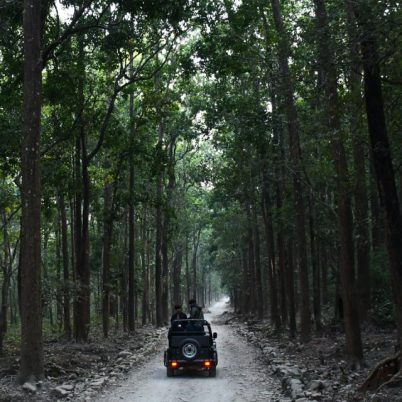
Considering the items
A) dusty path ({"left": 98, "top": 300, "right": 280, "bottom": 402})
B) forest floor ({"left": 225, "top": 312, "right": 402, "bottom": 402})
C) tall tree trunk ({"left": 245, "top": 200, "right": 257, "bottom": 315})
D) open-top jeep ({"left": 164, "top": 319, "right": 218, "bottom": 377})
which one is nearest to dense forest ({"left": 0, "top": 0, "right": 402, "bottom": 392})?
forest floor ({"left": 225, "top": 312, "right": 402, "bottom": 402})

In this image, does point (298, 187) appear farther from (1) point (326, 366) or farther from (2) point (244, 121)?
(1) point (326, 366)

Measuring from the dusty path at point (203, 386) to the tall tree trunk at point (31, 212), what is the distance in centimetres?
200

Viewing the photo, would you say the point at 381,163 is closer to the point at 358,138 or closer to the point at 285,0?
the point at 358,138

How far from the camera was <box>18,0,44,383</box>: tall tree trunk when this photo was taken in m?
11.0

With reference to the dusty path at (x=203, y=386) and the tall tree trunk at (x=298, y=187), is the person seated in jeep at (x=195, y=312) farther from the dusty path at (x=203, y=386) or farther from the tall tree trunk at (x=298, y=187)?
the tall tree trunk at (x=298, y=187)

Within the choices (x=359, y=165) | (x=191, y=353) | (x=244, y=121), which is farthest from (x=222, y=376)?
(x=244, y=121)

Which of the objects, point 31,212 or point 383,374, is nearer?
point 383,374

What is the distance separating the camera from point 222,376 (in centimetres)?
1295

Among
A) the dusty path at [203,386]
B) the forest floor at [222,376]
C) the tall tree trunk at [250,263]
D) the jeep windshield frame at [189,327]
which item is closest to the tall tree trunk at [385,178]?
the forest floor at [222,376]

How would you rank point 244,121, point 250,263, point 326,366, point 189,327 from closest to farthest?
point 326,366 → point 189,327 → point 244,121 → point 250,263

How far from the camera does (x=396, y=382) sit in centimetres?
796

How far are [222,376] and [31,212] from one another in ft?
20.9

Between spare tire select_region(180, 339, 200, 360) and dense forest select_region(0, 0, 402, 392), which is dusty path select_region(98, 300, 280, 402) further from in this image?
dense forest select_region(0, 0, 402, 392)

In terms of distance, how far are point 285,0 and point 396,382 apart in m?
15.5
